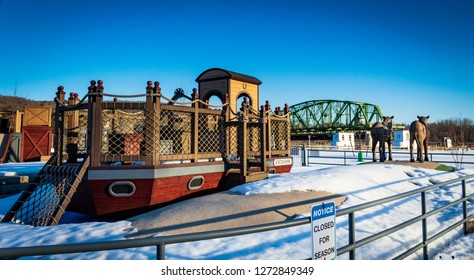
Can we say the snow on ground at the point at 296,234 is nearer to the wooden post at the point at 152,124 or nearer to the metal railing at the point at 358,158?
the wooden post at the point at 152,124

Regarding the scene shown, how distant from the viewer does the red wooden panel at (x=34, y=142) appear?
20.8 metres

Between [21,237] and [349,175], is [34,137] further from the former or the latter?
[349,175]

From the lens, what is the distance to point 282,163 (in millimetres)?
10695

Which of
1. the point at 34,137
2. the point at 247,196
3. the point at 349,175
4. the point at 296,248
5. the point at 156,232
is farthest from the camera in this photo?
the point at 34,137

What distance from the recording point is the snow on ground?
13.6 feet

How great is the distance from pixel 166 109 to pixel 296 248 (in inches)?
182

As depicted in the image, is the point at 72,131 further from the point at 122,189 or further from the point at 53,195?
the point at 122,189

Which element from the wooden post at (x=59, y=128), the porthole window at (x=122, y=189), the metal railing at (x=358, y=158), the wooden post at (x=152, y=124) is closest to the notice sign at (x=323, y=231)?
the wooden post at (x=152, y=124)

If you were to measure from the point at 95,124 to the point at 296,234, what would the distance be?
5083 millimetres

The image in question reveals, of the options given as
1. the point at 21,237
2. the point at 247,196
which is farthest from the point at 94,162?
the point at 247,196

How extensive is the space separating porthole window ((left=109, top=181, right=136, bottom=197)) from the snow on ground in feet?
2.81

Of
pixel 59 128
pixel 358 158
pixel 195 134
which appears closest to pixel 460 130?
pixel 358 158

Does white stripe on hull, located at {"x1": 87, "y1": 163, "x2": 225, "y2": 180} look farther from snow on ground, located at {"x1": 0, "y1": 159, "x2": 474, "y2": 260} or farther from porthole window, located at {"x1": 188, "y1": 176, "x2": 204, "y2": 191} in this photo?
snow on ground, located at {"x1": 0, "y1": 159, "x2": 474, "y2": 260}

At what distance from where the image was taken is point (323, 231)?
2305 mm
